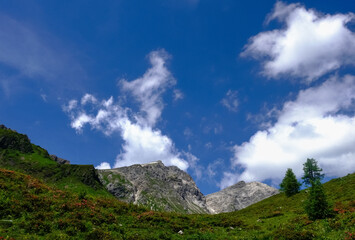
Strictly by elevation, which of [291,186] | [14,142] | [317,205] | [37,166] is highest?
[14,142]

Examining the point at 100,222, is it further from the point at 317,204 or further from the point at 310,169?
the point at 310,169

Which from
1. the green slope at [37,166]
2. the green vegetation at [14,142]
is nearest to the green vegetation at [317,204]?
the green slope at [37,166]

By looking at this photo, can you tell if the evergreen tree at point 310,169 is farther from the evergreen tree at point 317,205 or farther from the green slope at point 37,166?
the green slope at point 37,166

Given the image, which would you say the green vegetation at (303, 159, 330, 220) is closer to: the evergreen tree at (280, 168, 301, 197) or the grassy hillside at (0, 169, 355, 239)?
the grassy hillside at (0, 169, 355, 239)

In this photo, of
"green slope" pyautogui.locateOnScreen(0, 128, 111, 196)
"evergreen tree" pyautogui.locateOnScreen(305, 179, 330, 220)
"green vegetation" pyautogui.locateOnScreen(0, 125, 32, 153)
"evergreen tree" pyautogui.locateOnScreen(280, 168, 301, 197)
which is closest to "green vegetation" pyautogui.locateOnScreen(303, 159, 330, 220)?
"evergreen tree" pyautogui.locateOnScreen(305, 179, 330, 220)

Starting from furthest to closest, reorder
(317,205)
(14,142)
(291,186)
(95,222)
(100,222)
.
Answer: (14,142)
(291,186)
(317,205)
(100,222)
(95,222)

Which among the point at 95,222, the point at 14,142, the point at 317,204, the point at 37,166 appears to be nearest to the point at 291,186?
the point at 317,204

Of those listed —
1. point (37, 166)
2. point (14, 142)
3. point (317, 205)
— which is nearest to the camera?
point (317, 205)

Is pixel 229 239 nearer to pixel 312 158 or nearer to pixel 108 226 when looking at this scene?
pixel 108 226

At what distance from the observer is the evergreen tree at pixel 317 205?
951 inches

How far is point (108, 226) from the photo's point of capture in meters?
20.1

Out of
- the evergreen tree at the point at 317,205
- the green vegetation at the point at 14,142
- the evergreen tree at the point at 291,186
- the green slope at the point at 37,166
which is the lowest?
the evergreen tree at the point at 317,205

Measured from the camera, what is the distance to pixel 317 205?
24484mm

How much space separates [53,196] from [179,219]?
14106 mm
